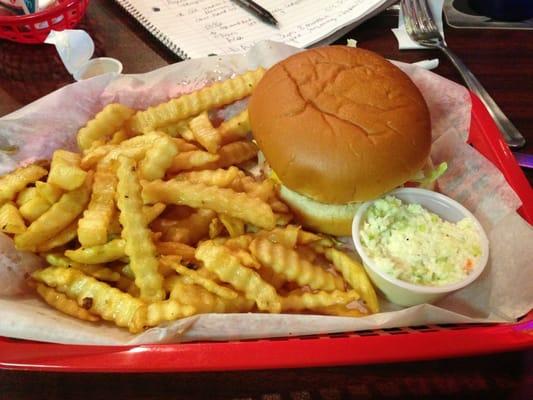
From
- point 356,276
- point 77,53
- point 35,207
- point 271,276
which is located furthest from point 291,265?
point 77,53

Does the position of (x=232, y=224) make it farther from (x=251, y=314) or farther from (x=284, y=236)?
(x=251, y=314)

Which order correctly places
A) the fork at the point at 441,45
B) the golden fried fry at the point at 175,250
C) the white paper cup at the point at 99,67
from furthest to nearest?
1. the white paper cup at the point at 99,67
2. the fork at the point at 441,45
3. the golden fried fry at the point at 175,250

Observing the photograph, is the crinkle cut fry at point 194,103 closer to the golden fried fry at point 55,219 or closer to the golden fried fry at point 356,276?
the golden fried fry at point 55,219

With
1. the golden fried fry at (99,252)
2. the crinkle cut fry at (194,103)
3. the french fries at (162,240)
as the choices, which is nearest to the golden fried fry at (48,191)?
the french fries at (162,240)

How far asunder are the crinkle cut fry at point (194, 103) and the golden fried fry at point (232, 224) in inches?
14.5

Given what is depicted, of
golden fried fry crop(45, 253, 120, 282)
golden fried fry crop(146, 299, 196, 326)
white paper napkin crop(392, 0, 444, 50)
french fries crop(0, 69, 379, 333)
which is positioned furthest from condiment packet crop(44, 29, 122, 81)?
white paper napkin crop(392, 0, 444, 50)

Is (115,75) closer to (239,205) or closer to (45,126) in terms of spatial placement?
(45,126)

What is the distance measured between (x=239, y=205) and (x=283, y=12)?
1.35 meters

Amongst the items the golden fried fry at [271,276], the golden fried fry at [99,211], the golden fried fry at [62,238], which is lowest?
the golden fried fry at [271,276]

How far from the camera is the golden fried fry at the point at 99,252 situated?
1.17 meters

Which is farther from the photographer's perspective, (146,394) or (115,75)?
(115,75)

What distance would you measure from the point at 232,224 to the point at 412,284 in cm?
47

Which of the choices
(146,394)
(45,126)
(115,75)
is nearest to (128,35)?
(115,75)

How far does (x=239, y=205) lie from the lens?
1240 mm
